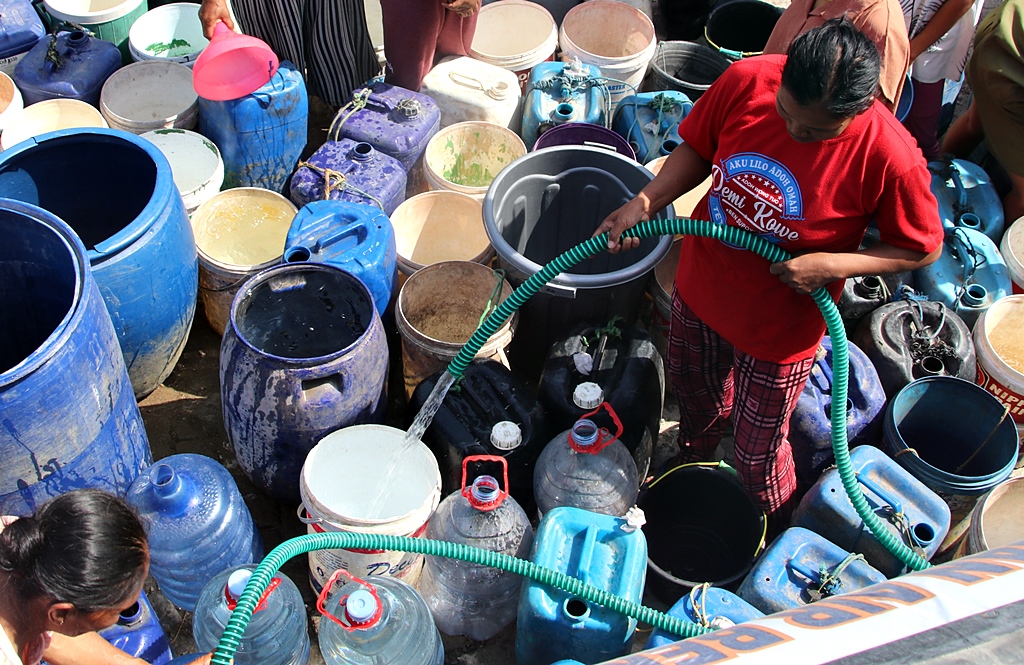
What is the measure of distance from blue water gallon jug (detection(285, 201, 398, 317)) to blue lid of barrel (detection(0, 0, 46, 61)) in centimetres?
247

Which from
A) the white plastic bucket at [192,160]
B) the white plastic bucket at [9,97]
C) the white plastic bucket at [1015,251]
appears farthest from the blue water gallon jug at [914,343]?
the white plastic bucket at [9,97]

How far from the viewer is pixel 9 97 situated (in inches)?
188

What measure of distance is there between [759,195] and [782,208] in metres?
0.09

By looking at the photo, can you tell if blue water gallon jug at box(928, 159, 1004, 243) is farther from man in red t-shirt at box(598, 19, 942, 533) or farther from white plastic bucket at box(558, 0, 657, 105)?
man in red t-shirt at box(598, 19, 942, 533)

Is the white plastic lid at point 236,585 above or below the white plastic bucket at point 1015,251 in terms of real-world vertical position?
above

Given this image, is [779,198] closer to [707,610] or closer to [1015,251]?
[707,610]

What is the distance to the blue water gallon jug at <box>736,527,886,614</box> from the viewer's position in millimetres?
2969

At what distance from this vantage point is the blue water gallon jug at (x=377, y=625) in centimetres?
263

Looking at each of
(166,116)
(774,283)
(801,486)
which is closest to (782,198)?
(774,283)

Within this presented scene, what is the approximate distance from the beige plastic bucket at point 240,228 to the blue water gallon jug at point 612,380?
1.65 m

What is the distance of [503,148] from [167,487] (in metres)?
2.88

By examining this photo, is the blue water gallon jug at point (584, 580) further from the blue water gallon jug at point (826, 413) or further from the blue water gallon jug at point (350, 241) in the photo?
the blue water gallon jug at point (350, 241)

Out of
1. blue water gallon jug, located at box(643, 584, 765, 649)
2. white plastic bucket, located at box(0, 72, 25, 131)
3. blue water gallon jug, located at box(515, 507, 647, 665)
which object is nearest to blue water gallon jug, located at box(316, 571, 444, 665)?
blue water gallon jug, located at box(515, 507, 647, 665)

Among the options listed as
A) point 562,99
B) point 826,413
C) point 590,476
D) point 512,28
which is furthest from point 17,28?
point 826,413
